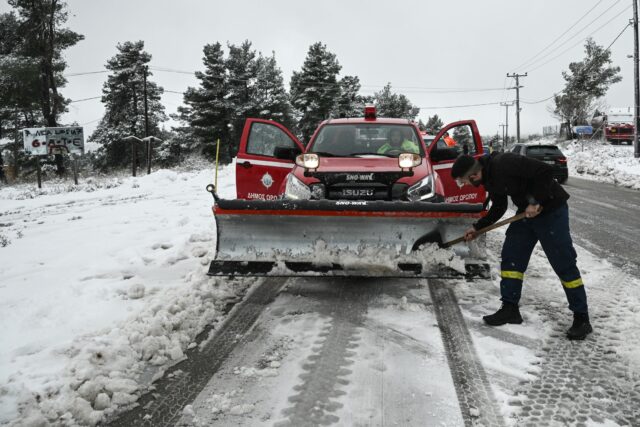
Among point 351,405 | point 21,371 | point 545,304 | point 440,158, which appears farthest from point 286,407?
point 440,158

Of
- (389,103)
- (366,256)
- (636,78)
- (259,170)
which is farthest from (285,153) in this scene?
(389,103)

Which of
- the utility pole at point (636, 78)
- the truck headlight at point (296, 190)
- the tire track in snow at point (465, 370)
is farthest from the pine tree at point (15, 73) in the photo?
the utility pole at point (636, 78)

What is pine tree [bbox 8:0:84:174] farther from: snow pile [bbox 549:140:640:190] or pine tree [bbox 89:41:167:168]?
snow pile [bbox 549:140:640:190]

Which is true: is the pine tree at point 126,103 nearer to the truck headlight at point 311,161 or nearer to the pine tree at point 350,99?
the pine tree at point 350,99

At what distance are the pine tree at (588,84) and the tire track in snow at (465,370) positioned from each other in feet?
173

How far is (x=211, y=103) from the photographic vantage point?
40594mm

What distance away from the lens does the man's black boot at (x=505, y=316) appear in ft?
11.9

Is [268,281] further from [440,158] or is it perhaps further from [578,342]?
[578,342]

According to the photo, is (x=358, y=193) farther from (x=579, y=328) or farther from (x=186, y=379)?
(x=186, y=379)

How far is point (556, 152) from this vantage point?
17.1 m

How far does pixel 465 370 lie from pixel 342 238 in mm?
1595

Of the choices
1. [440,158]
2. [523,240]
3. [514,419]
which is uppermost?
[440,158]

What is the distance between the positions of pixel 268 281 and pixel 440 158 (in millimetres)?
2421

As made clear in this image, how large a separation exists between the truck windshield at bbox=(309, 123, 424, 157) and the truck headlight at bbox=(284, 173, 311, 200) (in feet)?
2.28
